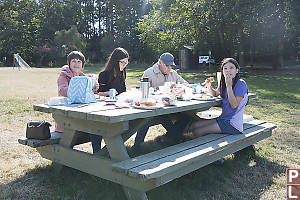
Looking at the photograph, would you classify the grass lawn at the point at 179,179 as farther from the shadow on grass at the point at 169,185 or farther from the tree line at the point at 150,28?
the tree line at the point at 150,28

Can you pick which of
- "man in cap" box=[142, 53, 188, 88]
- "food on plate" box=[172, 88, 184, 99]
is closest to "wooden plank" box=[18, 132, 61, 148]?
"food on plate" box=[172, 88, 184, 99]

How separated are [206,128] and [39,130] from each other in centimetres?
204

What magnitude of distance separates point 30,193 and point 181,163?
157 centimetres

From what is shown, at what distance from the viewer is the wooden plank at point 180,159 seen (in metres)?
2.33

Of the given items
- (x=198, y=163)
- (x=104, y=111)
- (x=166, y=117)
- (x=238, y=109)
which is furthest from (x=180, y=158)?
(x=166, y=117)

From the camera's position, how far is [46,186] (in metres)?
3.13

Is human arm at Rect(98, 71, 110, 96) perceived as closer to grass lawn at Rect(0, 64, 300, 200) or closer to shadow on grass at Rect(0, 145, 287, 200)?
grass lawn at Rect(0, 64, 300, 200)

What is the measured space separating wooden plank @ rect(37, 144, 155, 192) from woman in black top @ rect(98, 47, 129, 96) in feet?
3.66

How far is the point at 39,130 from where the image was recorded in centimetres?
321

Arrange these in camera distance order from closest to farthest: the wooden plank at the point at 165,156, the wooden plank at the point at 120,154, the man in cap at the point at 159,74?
the wooden plank at the point at 165,156 → the wooden plank at the point at 120,154 → the man in cap at the point at 159,74

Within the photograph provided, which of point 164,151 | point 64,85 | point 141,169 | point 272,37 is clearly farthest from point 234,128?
point 272,37

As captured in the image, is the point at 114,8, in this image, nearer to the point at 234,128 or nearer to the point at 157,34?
the point at 157,34

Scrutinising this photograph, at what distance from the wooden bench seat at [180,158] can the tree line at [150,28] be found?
48.5ft
